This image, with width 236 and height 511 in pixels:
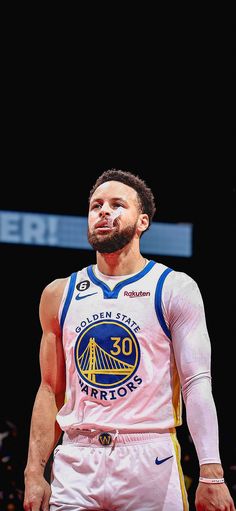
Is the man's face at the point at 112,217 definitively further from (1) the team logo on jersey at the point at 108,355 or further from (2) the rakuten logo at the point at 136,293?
(1) the team logo on jersey at the point at 108,355

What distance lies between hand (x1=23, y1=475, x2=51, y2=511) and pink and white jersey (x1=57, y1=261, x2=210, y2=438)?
9.2 inches

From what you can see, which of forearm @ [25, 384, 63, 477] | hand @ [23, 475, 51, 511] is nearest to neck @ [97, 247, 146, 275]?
forearm @ [25, 384, 63, 477]

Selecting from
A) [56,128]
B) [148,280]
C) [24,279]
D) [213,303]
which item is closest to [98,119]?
[56,128]

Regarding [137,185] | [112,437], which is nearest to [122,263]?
[137,185]

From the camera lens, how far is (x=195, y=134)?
331 inches

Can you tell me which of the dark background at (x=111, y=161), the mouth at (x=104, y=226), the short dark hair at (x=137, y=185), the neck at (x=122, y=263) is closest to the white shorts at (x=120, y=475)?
the neck at (x=122, y=263)

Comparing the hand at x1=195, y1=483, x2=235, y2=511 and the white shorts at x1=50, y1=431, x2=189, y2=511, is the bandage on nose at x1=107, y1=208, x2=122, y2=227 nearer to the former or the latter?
the white shorts at x1=50, y1=431, x2=189, y2=511

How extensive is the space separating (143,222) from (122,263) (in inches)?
9.8

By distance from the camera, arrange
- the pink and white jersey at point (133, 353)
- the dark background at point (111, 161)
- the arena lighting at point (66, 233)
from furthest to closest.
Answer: the arena lighting at point (66, 233)
the dark background at point (111, 161)
the pink and white jersey at point (133, 353)

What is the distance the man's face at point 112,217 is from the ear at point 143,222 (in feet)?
0.12

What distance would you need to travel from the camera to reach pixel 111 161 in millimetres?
8539

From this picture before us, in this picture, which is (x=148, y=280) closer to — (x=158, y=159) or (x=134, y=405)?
(x=134, y=405)

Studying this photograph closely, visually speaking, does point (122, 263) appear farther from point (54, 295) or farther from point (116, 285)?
point (54, 295)

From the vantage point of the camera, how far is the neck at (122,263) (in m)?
3.03
